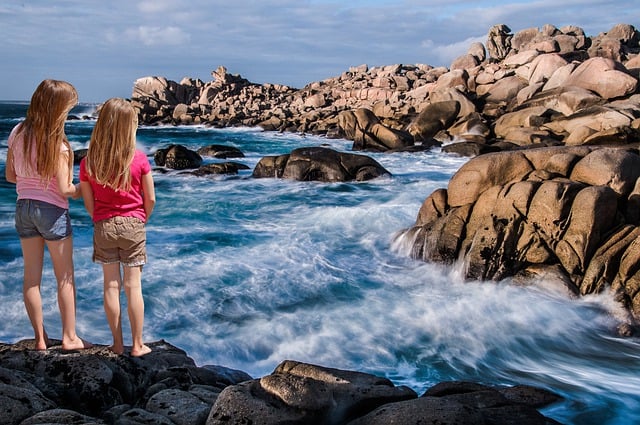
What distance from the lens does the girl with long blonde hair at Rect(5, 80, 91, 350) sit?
416cm

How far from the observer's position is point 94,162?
4.23 m

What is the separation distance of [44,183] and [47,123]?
0.45 meters

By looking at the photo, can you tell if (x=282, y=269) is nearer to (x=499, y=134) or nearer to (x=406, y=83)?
(x=499, y=134)

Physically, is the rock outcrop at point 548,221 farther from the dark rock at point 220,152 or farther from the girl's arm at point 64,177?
the dark rock at point 220,152

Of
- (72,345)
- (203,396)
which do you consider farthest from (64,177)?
(203,396)

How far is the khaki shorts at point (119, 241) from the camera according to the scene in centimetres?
437

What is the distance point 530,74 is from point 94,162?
35.8 m

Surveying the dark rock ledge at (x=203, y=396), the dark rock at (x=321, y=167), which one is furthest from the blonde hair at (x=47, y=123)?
the dark rock at (x=321, y=167)

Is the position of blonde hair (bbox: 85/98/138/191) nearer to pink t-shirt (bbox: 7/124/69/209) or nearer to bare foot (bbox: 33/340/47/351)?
pink t-shirt (bbox: 7/124/69/209)

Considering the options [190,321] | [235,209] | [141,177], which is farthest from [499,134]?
[141,177]

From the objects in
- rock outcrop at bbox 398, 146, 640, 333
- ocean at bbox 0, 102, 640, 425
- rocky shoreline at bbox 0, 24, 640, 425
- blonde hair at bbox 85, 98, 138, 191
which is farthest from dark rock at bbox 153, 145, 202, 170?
blonde hair at bbox 85, 98, 138, 191

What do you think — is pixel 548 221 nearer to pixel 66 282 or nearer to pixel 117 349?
pixel 117 349

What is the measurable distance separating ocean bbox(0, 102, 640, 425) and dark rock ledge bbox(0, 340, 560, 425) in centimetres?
152

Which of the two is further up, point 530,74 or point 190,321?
point 530,74
